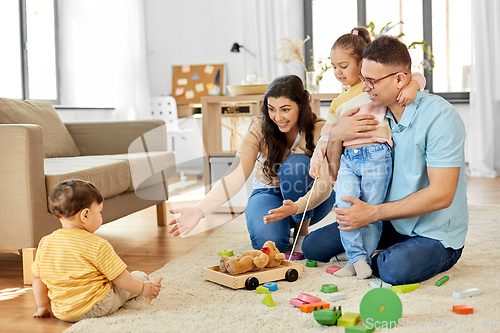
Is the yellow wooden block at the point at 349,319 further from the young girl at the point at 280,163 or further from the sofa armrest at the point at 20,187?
the sofa armrest at the point at 20,187

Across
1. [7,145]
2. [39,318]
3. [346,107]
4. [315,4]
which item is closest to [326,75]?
[315,4]

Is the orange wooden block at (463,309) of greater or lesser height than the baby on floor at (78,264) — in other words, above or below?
below

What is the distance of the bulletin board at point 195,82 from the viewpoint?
573cm

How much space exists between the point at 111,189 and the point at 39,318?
0.82m

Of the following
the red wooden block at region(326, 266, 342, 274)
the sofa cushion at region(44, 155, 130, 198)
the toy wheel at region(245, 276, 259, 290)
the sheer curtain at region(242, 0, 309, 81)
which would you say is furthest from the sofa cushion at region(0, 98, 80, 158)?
the sheer curtain at region(242, 0, 309, 81)

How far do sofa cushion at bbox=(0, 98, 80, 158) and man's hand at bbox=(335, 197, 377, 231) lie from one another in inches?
68.0

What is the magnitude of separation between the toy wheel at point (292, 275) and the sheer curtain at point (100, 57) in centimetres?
415

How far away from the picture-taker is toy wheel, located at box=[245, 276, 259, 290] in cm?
163

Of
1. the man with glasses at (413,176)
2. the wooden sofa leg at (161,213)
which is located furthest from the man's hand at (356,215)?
the wooden sofa leg at (161,213)

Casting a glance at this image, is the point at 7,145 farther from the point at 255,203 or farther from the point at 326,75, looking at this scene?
the point at 326,75

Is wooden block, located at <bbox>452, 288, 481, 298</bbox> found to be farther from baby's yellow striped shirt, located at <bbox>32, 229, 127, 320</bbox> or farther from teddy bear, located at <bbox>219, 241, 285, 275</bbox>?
baby's yellow striped shirt, located at <bbox>32, 229, 127, 320</bbox>

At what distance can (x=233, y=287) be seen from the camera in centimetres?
164

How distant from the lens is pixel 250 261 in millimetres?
1691

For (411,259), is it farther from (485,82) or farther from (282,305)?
(485,82)
